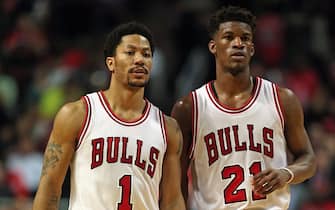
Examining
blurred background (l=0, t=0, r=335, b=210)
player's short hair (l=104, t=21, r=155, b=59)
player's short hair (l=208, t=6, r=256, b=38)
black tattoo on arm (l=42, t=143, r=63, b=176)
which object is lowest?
black tattoo on arm (l=42, t=143, r=63, b=176)

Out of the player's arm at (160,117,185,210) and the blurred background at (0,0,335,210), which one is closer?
the player's arm at (160,117,185,210)

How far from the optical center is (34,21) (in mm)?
13203

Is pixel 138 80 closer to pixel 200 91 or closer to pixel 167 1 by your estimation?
pixel 200 91

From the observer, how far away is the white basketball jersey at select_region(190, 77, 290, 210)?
6.52 meters

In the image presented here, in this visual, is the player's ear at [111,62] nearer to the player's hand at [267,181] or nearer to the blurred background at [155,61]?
the player's hand at [267,181]

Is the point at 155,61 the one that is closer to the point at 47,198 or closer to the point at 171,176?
the point at 171,176

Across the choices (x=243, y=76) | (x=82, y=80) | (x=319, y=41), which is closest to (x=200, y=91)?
(x=243, y=76)

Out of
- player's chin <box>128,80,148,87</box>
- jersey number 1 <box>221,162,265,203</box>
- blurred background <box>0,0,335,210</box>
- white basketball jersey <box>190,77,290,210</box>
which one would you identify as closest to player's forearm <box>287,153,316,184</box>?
white basketball jersey <box>190,77,290,210</box>

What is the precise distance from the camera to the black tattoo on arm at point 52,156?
620cm

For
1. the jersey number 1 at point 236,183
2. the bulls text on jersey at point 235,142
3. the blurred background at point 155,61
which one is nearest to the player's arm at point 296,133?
the bulls text on jersey at point 235,142

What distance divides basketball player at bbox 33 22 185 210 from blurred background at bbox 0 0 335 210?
3927 mm

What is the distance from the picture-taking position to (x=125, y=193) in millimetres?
6176

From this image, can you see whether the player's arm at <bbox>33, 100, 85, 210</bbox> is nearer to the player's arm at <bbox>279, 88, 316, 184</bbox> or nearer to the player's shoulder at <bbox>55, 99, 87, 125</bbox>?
the player's shoulder at <bbox>55, 99, 87, 125</bbox>

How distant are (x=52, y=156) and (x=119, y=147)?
0.45 metres
